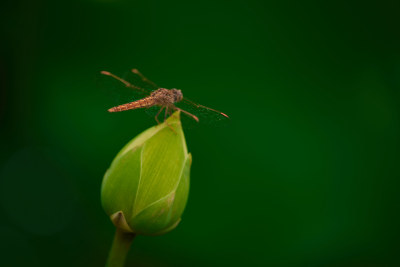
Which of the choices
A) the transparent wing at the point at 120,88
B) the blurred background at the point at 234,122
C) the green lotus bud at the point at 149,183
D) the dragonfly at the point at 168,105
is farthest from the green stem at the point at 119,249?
the blurred background at the point at 234,122

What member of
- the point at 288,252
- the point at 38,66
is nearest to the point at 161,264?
the point at 288,252

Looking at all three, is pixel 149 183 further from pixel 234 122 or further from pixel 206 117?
pixel 234 122

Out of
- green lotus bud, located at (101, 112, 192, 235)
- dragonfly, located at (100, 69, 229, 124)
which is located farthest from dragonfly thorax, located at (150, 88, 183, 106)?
green lotus bud, located at (101, 112, 192, 235)

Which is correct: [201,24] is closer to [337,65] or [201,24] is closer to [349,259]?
[337,65]

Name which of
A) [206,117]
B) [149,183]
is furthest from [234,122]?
[149,183]

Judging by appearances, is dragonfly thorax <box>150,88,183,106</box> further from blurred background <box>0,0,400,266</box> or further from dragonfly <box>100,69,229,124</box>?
blurred background <box>0,0,400,266</box>
